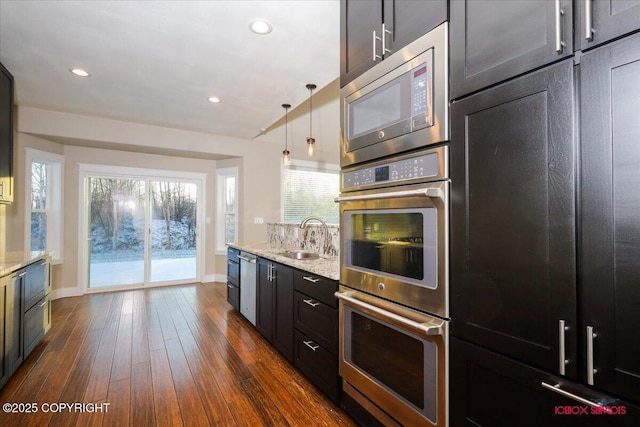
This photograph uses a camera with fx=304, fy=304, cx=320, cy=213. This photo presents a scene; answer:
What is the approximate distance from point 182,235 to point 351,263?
15.5 ft

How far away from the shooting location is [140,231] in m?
5.28

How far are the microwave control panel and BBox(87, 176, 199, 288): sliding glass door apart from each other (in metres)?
4.62

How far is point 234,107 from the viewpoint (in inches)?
155

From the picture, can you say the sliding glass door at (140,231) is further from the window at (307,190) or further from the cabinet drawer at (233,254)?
the cabinet drawer at (233,254)

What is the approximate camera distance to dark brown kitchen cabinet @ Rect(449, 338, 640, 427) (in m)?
0.84

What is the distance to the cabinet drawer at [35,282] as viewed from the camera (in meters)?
2.60

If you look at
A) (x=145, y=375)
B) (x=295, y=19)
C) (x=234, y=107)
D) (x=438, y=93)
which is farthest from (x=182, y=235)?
(x=438, y=93)

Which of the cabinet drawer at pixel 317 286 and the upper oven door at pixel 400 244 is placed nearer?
the upper oven door at pixel 400 244

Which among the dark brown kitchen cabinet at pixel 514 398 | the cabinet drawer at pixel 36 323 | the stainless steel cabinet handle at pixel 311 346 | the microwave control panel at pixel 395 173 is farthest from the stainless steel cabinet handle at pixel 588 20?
the cabinet drawer at pixel 36 323

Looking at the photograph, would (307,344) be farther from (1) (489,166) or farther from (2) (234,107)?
(2) (234,107)

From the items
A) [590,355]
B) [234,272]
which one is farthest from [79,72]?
[590,355]

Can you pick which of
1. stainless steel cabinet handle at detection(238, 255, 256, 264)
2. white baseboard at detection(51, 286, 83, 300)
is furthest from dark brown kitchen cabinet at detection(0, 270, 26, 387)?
white baseboard at detection(51, 286, 83, 300)

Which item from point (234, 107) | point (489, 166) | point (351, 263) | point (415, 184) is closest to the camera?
point (489, 166)

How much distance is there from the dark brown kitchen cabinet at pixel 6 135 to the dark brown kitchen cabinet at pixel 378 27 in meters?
3.24
